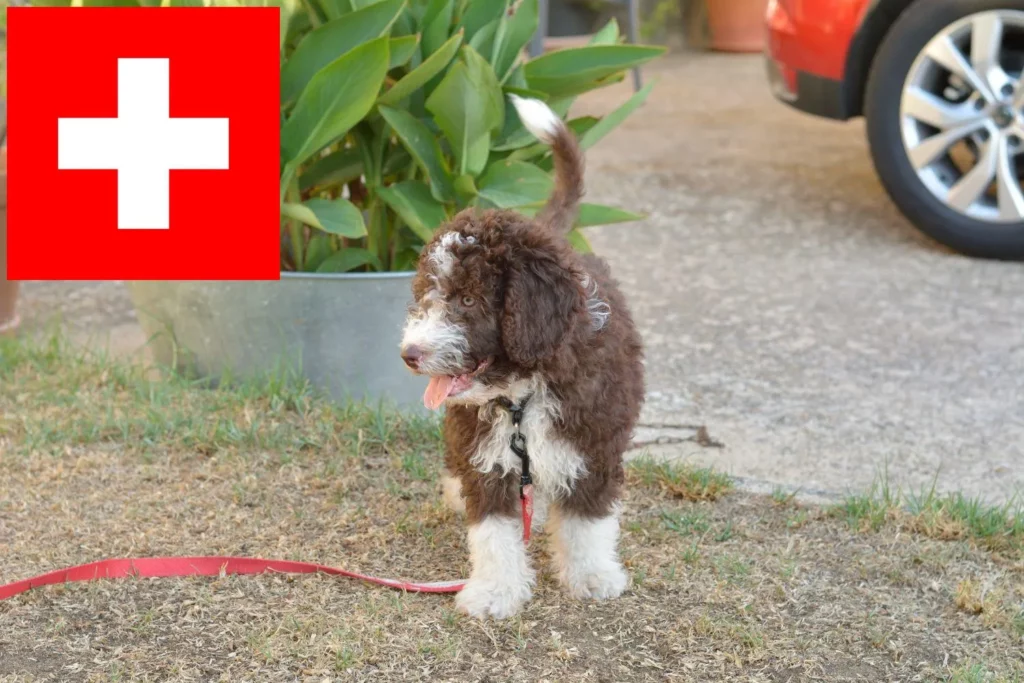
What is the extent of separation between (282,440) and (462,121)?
1224mm

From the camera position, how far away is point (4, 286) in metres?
5.24

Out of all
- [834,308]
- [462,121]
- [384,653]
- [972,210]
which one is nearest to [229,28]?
[462,121]

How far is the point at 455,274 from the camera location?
2.80m

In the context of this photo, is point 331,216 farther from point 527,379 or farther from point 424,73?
point 527,379

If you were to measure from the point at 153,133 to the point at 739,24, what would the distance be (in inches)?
369

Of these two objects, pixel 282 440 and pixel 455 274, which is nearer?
pixel 455 274

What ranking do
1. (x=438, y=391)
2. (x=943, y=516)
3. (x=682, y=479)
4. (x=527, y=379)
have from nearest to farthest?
1. (x=438, y=391)
2. (x=527, y=379)
3. (x=943, y=516)
4. (x=682, y=479)

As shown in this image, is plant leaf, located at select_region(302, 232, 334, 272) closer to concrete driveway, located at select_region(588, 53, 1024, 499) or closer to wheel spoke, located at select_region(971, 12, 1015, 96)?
concrete driveway, located at select_region(588, 53, 1024, 499)

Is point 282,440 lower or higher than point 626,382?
lower

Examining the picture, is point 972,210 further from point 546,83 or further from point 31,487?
point 31,487

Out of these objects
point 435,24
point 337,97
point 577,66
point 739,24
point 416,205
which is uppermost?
point 435,24

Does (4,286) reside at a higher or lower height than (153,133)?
lower


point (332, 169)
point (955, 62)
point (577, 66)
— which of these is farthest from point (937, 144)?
point (332, 169)

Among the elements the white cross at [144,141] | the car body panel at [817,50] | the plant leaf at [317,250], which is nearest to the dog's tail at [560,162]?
the plant leaf at [317,250]
